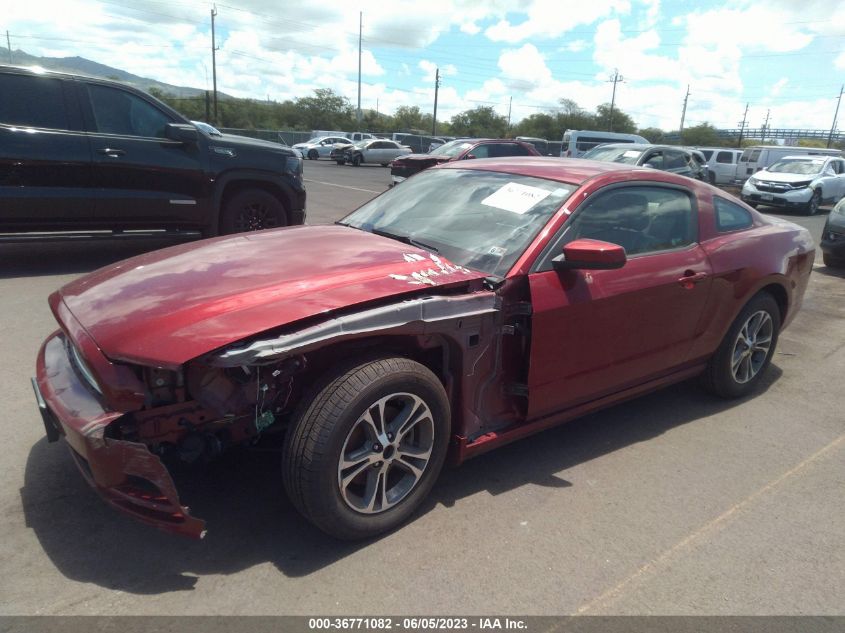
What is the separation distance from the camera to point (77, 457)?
7.85 feet

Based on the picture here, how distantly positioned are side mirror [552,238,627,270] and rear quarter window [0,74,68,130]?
18.0 ft

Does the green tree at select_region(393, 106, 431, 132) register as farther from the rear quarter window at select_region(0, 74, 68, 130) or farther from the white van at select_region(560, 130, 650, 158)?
the rear quarter window at select_region(0, 74, 68, 130)

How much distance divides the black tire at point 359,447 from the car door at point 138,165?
16.5 feet

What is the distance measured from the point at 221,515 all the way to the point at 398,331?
1.14m

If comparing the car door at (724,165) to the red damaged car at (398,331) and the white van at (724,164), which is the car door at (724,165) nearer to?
the white van at (724,164)

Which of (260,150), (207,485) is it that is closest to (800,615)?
(207,485)

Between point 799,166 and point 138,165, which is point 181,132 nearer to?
point 138,165

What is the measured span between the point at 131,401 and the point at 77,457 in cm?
41

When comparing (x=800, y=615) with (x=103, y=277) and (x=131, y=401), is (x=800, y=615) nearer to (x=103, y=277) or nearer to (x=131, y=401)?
(x=131, y=401)

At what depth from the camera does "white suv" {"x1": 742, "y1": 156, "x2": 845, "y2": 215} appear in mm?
17078

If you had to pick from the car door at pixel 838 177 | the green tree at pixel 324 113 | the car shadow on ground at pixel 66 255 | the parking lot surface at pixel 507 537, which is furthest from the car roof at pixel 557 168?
the green tree at pixel 324 113

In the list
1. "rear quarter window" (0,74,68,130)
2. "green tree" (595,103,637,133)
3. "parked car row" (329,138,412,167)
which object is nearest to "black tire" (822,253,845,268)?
"rear quarter window" (0,74,68,130)

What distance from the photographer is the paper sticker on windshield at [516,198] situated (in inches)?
130

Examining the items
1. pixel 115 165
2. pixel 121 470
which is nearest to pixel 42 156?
pixel 115 165
